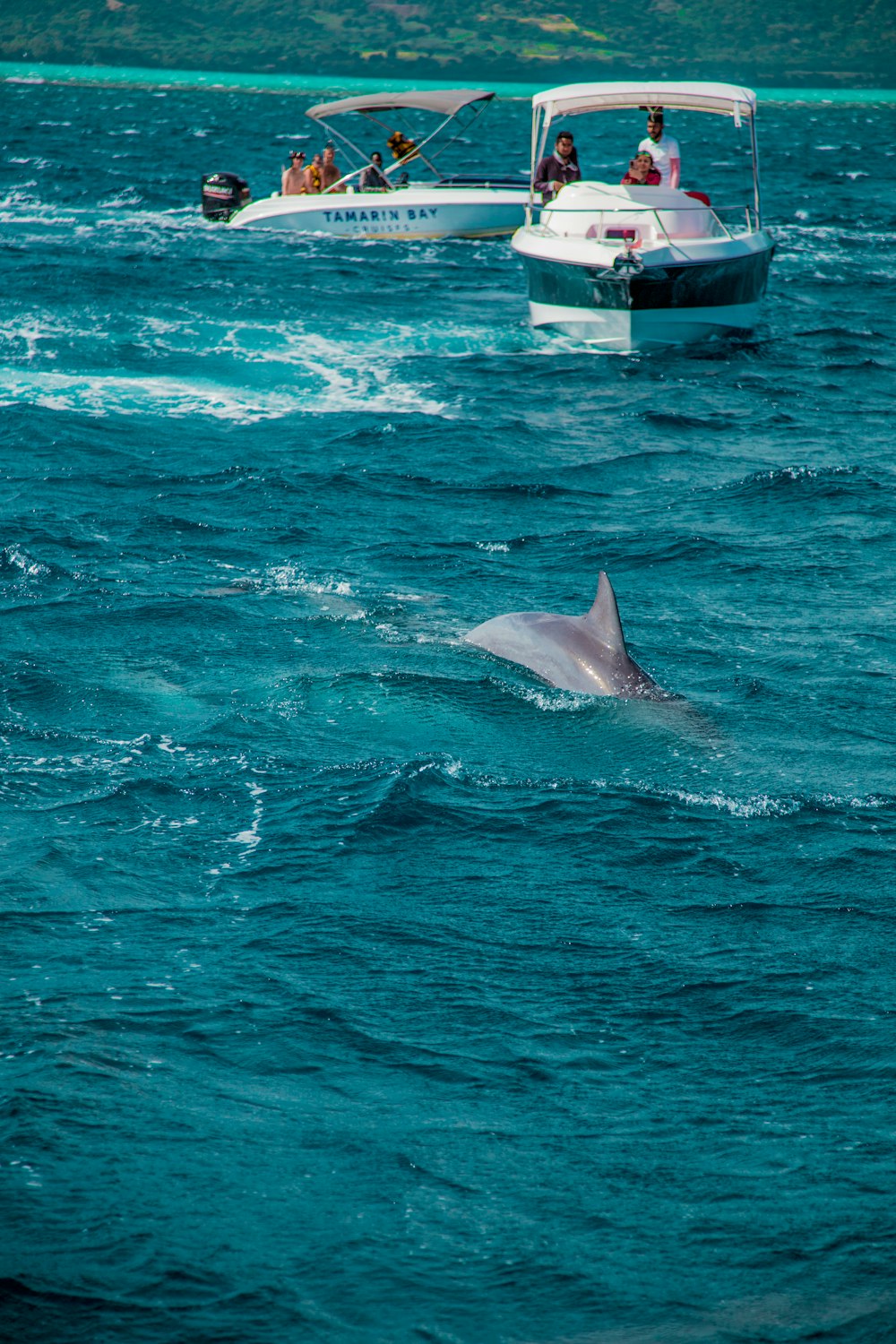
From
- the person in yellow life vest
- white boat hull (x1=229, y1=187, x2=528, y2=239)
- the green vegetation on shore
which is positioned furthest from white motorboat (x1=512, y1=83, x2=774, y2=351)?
the green vegetation on shore

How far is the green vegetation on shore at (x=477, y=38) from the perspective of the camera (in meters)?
176

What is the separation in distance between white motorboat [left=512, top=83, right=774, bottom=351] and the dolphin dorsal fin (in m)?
12.2

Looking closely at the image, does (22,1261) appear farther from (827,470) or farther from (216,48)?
(216,48)

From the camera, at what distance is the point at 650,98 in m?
25.2

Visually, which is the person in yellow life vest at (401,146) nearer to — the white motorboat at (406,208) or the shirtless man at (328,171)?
the white motorboat at (406,208)

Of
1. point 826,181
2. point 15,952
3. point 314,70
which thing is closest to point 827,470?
point 15,952

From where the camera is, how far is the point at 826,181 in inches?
1948

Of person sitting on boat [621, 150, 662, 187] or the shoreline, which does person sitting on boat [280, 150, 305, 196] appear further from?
the shoreline

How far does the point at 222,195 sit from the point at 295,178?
1899 mm

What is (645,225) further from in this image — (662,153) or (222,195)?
(222,195)

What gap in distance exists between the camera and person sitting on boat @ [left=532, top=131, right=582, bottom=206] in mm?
25609

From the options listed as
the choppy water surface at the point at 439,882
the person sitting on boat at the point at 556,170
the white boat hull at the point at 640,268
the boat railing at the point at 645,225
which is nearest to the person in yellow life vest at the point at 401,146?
the person sitting on boat at the point at 556,170

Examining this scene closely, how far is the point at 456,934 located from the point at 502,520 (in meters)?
8.60

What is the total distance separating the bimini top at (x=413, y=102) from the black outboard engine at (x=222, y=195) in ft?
8.24
